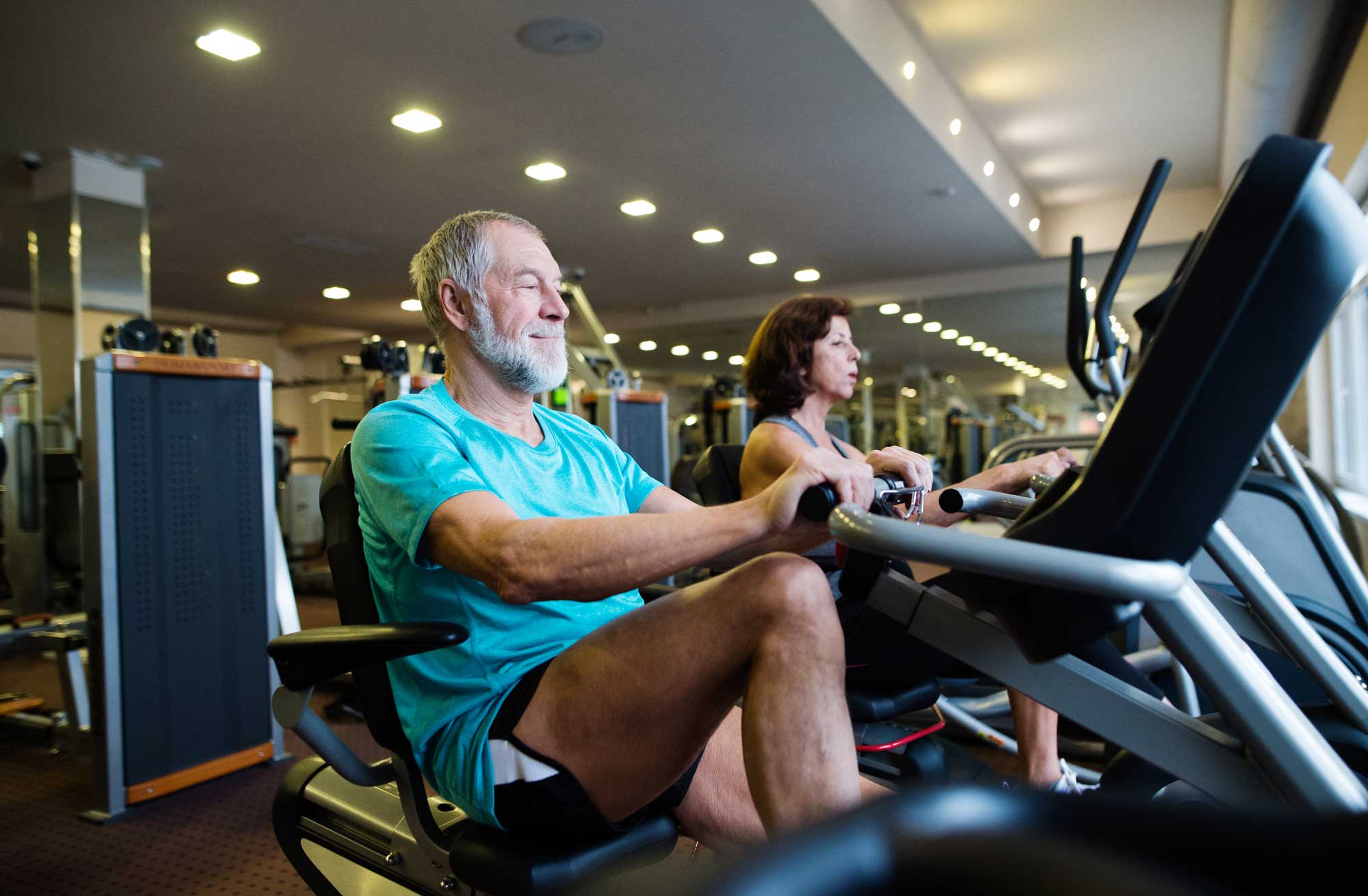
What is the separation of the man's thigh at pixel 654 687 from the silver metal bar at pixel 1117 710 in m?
0.18

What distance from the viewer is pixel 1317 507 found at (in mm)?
1985

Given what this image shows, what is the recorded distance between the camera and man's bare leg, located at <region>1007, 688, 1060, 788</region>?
6.30 feet

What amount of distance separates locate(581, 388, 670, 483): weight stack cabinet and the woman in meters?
2.11

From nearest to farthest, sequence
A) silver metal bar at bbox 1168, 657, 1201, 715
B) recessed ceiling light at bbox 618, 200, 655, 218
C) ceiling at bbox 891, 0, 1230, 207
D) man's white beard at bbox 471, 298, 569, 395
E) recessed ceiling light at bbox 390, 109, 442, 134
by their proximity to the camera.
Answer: man's white beard at bbox 471, 298, 569, 395
silver metal bar at bbox 1168, 657, 1201, 715
recessed ceiling light at bbox 390, 109, 442, 134
ceiling at bbox 891, 0, 1230, 207
recessed ceiling light at bbox 618, 200, 655, 218

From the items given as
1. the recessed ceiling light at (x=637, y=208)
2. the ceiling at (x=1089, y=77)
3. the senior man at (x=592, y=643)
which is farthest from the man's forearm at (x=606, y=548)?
the recessed ceiling light at (x=637, y=208)

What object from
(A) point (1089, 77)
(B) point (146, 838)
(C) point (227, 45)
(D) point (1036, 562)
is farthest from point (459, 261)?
(A) point (1089, 77)

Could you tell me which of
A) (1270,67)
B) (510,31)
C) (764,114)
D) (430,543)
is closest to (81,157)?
(510,31)

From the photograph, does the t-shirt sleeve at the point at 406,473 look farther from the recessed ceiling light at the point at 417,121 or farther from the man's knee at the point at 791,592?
the recessed ceiling light at the point at 417,121

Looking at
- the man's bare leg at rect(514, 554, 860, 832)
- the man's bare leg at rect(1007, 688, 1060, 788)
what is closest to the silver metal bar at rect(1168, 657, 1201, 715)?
the man's bare leg at rect(1007, 688, 1060, 788)

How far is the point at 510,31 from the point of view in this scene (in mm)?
3201

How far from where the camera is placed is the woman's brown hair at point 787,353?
92.8 inches

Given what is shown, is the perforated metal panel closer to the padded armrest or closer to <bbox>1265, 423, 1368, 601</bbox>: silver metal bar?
the padded armrest

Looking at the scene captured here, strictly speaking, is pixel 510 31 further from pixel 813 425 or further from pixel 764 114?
pixel 813 425

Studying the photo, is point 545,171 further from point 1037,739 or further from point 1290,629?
point 1290,629
